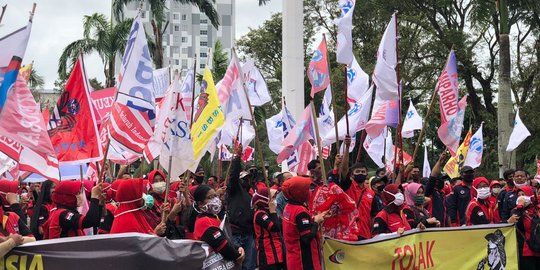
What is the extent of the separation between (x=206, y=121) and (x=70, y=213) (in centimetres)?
309

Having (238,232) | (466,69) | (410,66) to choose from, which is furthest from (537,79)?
(238,232)

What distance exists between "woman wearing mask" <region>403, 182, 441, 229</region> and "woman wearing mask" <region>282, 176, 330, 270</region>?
162cm

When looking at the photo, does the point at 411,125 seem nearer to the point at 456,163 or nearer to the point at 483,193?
the point at 456,163

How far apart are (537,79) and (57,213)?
2856cm

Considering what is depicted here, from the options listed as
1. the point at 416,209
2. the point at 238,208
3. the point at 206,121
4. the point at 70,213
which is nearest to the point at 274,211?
the point at 238,208

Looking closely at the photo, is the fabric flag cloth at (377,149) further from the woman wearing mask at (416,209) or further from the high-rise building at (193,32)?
the high-rise building at (193,32)

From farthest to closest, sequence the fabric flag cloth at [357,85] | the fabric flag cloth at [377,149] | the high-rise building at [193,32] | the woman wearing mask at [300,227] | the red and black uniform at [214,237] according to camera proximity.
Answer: the high-rise building at [193,32] < the fabric flag cloth at [377,149] < the fabric flag cloth at [357,85] < the woman wearing mask at [300,227] < the red and black uniform at [214,237]

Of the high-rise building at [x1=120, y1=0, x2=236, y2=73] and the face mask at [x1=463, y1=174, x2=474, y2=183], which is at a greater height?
the high-rise building at [x1=120, y1=0, x2=236, y2=73]

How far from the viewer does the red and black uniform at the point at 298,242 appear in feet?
27.1

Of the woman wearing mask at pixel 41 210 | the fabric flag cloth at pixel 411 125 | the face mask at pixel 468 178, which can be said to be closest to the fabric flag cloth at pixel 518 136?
the fabric flag cloth at pixel 411 125

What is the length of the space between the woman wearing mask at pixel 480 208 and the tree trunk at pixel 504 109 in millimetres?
9639

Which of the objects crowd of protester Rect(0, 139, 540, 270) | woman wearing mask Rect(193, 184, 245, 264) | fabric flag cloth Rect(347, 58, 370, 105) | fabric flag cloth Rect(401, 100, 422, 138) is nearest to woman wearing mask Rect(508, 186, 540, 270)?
crowd of protester Rect(0, 139, 540, 270)

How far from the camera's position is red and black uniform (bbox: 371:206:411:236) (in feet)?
29.8

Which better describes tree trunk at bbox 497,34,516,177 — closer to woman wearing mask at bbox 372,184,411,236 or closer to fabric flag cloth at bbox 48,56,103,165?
woman wearing mask at bbox 372,184,411,236
